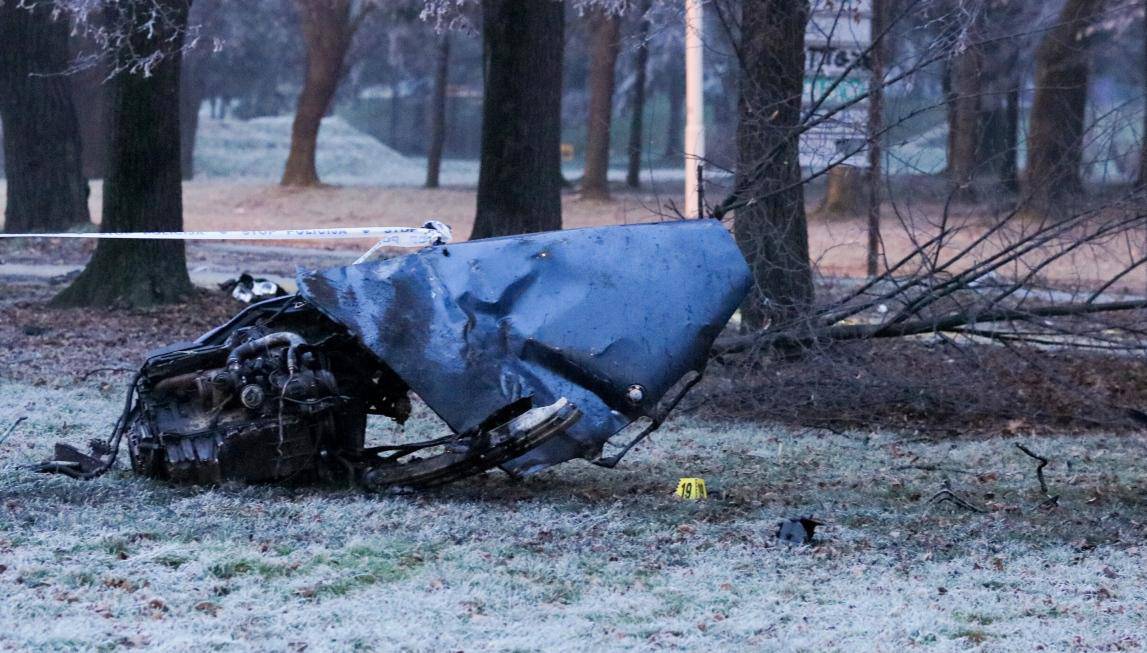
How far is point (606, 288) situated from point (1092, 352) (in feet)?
20.4

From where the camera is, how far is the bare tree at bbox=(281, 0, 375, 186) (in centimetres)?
3131

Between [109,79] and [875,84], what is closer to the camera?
[875,84]

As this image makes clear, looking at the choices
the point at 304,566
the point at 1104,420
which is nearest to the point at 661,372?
the point at 304,566

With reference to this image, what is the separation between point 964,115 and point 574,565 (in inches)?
258

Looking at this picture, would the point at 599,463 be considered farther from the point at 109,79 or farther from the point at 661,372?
the point at 109,79

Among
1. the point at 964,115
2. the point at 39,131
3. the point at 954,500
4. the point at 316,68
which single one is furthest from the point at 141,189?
the point at 316,68

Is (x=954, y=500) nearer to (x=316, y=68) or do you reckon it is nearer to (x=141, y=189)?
(x=141, y=189)

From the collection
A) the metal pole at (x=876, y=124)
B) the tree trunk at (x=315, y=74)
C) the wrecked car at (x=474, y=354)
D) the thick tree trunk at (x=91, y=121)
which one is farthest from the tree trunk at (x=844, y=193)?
the thick tree trunk at (x=91, y=121)

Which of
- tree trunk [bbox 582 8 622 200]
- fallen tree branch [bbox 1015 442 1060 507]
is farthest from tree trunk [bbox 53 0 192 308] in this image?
tree trunk [bbox 582 8 622 200]

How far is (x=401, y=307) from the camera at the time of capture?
229 inches

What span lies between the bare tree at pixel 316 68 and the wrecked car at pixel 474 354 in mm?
24842

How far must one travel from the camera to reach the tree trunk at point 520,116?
1250 centimetres

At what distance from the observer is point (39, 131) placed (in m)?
19.2

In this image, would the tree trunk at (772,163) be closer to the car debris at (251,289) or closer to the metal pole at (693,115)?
the metal pole at (693,115)
